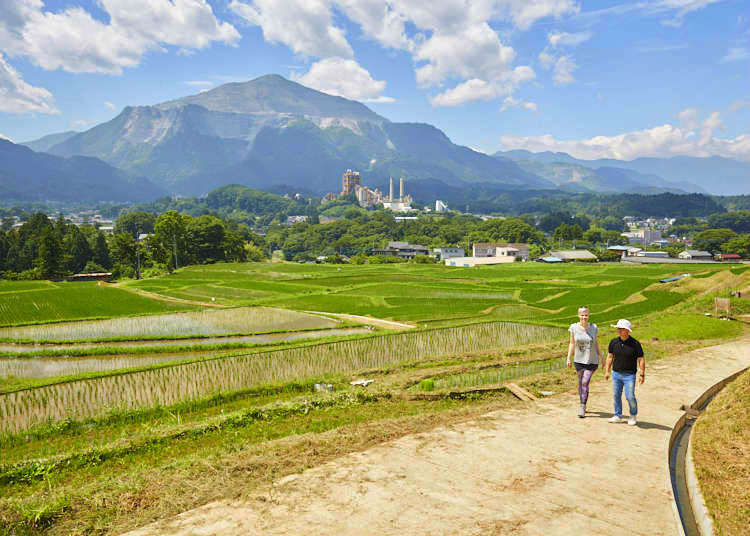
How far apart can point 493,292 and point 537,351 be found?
3078 centimetres

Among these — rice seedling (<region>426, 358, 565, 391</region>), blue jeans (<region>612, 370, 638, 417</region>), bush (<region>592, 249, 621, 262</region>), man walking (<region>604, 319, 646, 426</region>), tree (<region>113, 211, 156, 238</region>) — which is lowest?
rice seedling (<region>426, 358, 565, 391</region>)

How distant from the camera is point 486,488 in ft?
27.1

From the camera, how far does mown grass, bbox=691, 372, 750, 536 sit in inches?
288

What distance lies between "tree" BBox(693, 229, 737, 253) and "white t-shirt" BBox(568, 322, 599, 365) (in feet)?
454

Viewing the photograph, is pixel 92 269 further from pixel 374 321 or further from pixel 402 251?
pixel 374 321

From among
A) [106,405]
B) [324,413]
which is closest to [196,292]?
[106,405]

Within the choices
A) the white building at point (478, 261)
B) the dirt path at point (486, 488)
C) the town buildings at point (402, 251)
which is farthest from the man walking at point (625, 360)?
the town buildings at point (402, 251)

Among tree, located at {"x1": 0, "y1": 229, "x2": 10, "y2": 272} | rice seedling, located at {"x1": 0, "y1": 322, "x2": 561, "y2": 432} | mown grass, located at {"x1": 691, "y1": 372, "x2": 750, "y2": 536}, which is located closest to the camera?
mown grass, located at {"x1": 691, "y1": 372, "x2": 750, "y2": 536}

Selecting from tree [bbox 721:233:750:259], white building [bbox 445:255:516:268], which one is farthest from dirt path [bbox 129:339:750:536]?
tree [bbox 721:233:750:259]

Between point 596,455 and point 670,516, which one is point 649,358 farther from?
point 670,516

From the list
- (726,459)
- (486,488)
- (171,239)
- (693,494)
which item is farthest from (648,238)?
(486,488)

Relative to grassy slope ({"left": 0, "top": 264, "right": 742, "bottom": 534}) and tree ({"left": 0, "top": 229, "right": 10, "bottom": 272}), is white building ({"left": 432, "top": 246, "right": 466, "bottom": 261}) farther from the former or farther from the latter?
grassy slope ({"left": 0, "top": 264, "right": 742, "bottom": 534})

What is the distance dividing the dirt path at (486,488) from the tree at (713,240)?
457ft

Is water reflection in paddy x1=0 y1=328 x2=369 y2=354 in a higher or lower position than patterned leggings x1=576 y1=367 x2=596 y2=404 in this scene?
lower
